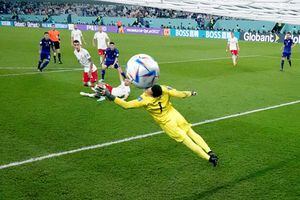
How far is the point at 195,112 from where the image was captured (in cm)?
1073

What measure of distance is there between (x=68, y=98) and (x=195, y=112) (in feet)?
13.9

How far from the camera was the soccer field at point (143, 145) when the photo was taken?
5895 millimetres

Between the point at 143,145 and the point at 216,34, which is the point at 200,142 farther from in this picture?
the point at 216,34

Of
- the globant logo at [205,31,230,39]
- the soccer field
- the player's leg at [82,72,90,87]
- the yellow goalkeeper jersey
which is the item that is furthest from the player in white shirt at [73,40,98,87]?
the globant logo at [205,31,230,39]

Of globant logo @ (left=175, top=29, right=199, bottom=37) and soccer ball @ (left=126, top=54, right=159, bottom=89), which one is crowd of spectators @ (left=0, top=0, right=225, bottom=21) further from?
soccer ball @ (left=126, top=54, right=159, bottom=89)

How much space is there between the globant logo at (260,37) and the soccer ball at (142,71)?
3364 centimetres

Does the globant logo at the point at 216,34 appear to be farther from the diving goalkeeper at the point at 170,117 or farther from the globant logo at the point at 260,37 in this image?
the diving goalkeeper at the point at 170,117

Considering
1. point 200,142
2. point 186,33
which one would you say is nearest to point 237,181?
point 200,142

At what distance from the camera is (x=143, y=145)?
311 inches

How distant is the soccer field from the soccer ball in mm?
1692

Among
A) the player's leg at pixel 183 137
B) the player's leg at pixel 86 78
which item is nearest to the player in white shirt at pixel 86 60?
the player's leg at pixel 86 78

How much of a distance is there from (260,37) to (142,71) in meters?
35.0

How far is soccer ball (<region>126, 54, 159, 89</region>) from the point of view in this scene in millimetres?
5481

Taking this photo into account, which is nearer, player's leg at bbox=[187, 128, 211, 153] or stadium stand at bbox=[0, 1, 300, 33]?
player's leg at bbox=[187, 128, 211, 153]
